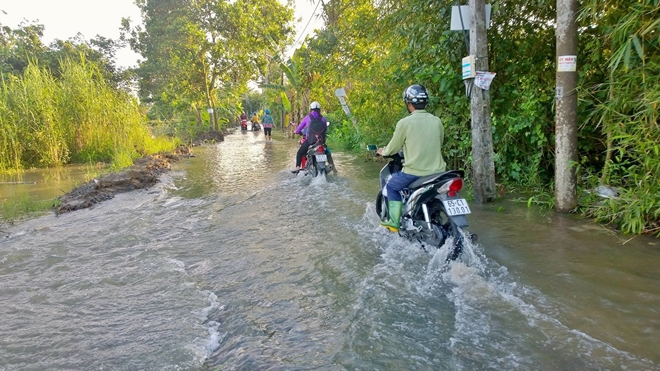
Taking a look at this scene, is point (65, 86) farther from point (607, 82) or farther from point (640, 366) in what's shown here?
point (640, 366)

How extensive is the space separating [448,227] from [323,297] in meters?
1.57

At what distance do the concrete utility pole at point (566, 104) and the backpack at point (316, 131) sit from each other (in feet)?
17.6

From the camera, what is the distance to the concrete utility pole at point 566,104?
18.0ft

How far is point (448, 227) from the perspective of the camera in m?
4.46

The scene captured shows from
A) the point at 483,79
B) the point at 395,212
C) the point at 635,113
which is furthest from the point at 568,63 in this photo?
the point at 395,212

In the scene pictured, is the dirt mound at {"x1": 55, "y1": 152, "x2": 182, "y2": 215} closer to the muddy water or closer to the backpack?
the muddy water

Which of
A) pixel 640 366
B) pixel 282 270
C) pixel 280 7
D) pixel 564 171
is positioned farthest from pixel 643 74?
pixel 280 7

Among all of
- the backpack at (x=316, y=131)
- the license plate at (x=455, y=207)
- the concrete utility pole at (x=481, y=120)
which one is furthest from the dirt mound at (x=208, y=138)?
the license plate at (x=455, y=207)

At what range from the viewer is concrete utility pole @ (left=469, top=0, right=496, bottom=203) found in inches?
253

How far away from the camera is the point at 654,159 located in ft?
15.4

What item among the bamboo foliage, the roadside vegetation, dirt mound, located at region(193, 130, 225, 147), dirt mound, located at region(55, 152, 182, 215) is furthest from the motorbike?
dirt mound, located at region(193, 130, 225, 147)

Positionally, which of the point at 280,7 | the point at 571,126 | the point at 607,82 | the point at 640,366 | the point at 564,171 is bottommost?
the point at 640,366

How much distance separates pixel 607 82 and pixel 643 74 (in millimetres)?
673

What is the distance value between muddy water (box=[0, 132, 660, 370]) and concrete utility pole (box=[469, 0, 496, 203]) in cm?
45
